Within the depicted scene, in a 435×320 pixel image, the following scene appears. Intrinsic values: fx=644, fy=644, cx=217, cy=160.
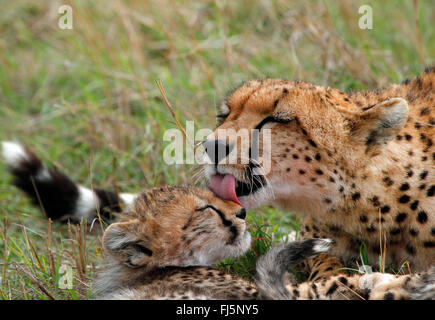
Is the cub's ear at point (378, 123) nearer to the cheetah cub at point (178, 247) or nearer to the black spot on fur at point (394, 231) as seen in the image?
the black spot on fur at point (394, 231)

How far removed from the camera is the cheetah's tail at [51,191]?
354cm

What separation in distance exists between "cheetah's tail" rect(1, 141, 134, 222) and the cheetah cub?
97cm

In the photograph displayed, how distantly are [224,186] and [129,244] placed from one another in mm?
468

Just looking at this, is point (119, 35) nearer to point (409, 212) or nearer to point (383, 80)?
point (383, 80)

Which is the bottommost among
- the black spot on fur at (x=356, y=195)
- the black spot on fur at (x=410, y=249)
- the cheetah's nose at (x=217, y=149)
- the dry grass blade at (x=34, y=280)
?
the dry grass blade at (x=34, y=280)

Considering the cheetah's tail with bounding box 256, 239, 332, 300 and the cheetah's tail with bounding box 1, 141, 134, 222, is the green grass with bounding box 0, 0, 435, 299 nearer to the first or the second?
Result: the cheetah's tail with bounding box 1, 141, 134, 222

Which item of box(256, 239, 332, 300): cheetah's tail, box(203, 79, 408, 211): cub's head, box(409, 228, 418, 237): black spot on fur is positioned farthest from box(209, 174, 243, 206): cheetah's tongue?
box(409, 228, 418, 237): black spot on fur

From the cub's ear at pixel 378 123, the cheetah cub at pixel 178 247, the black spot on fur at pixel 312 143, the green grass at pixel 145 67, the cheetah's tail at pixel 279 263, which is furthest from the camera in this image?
the green grass at pixel 145 67

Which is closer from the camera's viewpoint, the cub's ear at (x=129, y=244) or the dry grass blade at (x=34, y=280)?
the cub's ear at (x=129, y=244)

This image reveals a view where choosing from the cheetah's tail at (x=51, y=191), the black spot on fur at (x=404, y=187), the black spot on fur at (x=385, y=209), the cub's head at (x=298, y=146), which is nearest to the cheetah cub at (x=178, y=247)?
the cub's head at (x=298, y=146)

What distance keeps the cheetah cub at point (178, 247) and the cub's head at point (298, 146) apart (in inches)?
5.3

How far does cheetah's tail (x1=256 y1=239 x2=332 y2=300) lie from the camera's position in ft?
7.41

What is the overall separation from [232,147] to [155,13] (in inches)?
133

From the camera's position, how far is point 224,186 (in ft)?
8.80
